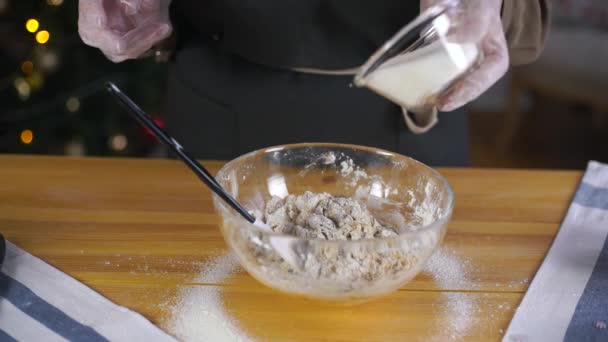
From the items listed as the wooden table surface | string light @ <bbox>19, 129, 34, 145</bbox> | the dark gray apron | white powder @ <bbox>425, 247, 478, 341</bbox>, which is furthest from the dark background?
white powder @ <bbox>425, 247, 478, 341</bbox>

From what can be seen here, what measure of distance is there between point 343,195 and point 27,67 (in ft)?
3.78

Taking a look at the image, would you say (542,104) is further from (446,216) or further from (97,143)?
(446,216)

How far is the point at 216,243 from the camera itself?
0.81 meters

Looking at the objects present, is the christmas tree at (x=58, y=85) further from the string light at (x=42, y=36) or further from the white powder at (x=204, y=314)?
the white powder at (x=204, y=314)

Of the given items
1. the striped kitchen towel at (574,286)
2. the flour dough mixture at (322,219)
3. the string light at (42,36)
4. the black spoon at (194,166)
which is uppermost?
the black spoon at (194,166)

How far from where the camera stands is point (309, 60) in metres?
1.04

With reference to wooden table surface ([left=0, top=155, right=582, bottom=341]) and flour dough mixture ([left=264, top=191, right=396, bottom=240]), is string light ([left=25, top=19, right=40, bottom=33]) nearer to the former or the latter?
wooden table surface ([left=0, top=155, right=582, bottom=341])

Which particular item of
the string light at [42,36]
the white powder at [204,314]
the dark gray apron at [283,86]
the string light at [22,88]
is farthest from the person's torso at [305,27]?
the string light at [22,88]

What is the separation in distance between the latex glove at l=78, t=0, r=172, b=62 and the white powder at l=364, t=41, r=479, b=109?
373mm

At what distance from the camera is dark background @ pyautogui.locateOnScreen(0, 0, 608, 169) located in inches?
67.7

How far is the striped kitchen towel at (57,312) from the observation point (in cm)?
63

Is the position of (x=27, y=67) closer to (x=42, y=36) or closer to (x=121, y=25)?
(x=42, y=36)

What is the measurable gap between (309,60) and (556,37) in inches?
70.8

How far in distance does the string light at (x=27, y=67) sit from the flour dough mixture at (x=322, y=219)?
1151 mm
